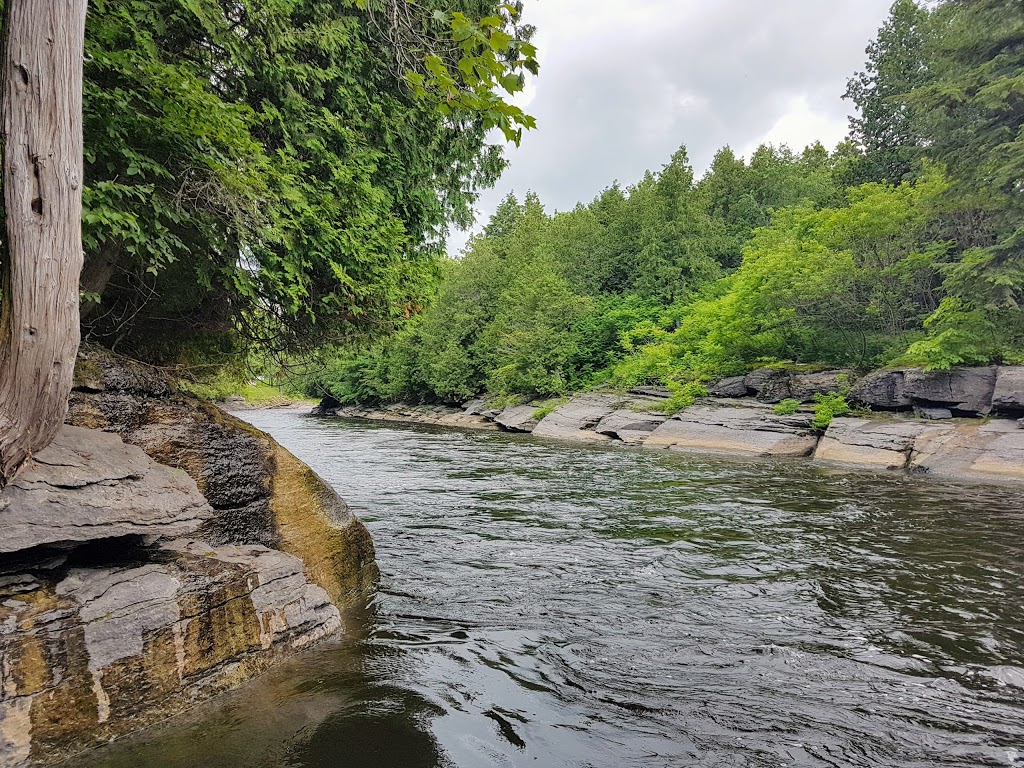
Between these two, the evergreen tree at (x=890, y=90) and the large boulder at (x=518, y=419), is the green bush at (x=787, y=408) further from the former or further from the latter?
the evergreen tree at (x=890, y=90)

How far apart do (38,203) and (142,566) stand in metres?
2.60

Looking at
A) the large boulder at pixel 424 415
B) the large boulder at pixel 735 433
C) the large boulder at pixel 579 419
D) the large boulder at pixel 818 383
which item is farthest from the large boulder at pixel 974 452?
the large boulder at pixel 424 415

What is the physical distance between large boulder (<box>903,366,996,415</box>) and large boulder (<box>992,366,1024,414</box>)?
1.38 feet

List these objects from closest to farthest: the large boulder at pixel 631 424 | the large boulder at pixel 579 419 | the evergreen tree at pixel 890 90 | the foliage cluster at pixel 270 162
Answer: the foliage cluster at pixel 270 162 → the large boulder at pixel 631 424 → the large boulder at pixel 579 419 → the evergreen tree at pixel 890 90

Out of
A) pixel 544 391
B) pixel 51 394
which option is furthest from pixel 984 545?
pixel 544 391

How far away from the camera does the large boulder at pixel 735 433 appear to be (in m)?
20.7

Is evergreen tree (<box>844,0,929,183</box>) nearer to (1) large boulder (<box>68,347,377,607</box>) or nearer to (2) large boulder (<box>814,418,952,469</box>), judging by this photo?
(2) large boulder (<box>814,418,952,469</box>)

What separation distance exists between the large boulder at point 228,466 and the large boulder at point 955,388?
21086 mm

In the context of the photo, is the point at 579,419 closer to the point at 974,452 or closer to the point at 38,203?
the point at 974,452

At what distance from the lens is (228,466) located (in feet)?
18.3

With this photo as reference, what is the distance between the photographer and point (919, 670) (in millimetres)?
4539

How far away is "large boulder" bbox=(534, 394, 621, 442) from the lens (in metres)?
27.9

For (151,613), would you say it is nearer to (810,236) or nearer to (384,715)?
(384,715)

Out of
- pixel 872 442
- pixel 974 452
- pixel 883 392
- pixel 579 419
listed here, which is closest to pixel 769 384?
pixel 883 392
